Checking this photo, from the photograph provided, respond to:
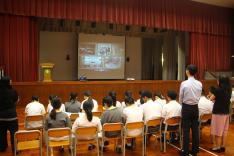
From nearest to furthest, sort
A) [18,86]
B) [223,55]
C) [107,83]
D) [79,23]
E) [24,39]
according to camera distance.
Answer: [18,86], [24,39], [107,83], [79,23], [223,55]

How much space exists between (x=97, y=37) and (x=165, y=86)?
3.61 metres

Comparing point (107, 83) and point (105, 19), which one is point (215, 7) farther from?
point (107, 83)

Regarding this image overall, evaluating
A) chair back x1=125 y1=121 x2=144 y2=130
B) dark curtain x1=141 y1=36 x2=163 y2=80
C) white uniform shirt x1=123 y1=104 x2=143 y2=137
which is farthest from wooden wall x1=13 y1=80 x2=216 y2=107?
chair back x1=125 y1=121 x2=144 y2=130

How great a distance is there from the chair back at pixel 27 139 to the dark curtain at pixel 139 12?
5135 mm

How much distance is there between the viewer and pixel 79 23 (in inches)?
436

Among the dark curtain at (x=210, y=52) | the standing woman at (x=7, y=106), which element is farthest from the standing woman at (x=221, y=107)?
the dark curtain at (x=210, y=52)

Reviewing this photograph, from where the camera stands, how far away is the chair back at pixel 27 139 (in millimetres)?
3383

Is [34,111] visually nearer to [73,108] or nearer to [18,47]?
[73,108]

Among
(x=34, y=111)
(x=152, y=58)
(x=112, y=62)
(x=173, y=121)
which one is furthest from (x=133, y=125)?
(x=152, y=58)

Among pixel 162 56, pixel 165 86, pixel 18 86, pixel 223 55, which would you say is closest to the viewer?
pixel 18 86

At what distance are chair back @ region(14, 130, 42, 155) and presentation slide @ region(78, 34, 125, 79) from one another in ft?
24.1

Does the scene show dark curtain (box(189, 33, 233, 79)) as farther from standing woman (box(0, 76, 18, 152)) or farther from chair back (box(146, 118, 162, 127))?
standing woman (box(0, 76, 18, 152))

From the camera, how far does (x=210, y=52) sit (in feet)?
38.0

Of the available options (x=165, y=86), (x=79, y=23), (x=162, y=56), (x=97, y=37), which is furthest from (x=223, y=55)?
(x=79, y=23)
